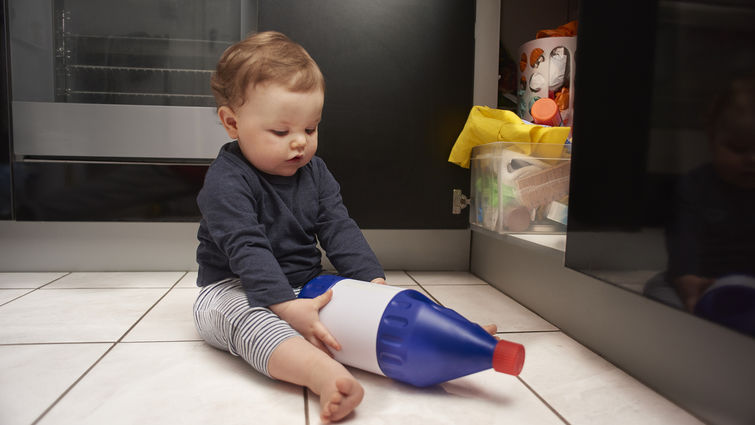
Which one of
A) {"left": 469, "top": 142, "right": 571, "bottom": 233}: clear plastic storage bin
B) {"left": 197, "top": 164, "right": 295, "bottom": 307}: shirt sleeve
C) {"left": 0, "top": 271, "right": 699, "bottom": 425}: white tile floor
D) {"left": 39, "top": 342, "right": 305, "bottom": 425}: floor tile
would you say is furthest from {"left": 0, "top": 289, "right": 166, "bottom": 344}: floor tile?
{"left": 469, "top": 142, "right": 571, "bottom": 233}: clear plastic storage bin

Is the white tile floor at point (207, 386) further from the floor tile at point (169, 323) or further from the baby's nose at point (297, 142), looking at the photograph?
the baby's nose at point (297, 142)

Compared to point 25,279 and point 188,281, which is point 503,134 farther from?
point 25,279

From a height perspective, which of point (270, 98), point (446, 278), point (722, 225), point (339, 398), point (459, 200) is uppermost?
point (270, 98)

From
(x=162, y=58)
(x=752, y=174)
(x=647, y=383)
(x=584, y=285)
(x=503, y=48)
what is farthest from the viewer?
(x=503, y=48)

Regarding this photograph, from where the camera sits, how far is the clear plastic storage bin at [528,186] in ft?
3.55

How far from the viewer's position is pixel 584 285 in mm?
931

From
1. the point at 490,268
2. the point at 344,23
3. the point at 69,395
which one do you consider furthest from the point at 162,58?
the point at 490,268

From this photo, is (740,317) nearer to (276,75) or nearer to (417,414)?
(417,414)

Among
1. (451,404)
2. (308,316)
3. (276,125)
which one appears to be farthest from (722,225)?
(276,125)

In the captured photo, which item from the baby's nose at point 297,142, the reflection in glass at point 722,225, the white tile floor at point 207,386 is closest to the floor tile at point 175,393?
→ the white tile floor at point 207,386

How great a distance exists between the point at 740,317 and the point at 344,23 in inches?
44.3

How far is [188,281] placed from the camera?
4.45 feet

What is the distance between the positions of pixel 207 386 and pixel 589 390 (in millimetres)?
556

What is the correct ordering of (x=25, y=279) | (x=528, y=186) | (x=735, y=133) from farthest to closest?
(x=25, y=279) < (x=528, y=186) < (x=735, y=133)
